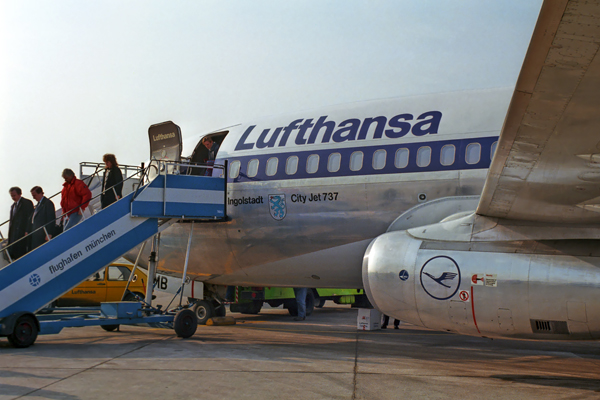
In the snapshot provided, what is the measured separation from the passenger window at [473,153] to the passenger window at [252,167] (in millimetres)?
4319

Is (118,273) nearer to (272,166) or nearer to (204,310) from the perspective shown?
(204,310)

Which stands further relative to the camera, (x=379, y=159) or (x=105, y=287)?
(x=105, y=287)

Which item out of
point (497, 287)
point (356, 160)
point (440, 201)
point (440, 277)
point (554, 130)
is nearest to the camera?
point (554, 130)

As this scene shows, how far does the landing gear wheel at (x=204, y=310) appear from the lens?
591 inches

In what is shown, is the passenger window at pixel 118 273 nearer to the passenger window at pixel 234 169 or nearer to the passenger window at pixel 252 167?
the passenger window at pixel 234 169

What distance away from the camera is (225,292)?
49.0 ft

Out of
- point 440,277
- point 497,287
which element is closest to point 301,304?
point 440,277

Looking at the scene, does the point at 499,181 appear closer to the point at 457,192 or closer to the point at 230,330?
the point at 457,192

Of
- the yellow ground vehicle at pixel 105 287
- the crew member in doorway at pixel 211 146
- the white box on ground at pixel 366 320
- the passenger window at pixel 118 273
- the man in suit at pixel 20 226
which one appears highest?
the crew member in doorway at pixel 211 146

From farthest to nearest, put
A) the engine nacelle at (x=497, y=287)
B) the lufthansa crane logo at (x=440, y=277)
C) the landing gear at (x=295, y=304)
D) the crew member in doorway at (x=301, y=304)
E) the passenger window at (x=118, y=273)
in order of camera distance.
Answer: the landing gear at (x=295, y=304) → the crew member in doorway at (x=301, y=304) → the passenger window at (x=118, y=273) → the lufthansa crane logo at (x=440, y=277) → the engine nacelle at (x=497, y=287)

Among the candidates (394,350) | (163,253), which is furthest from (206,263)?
(394,350)

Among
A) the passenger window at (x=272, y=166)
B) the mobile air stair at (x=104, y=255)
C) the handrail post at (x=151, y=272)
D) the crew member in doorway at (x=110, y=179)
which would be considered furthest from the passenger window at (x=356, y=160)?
the crew member in doorway at (x=110, y=179)

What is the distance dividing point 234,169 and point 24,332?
5.01 m

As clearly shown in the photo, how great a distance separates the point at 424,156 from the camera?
9.79 metres
